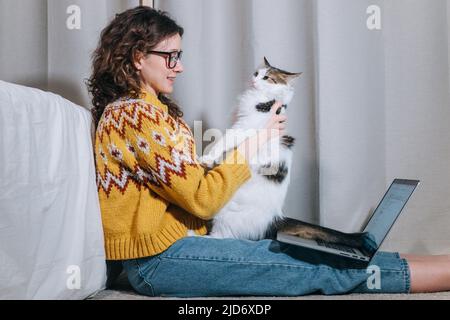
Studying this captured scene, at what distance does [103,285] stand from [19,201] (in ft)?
1.08

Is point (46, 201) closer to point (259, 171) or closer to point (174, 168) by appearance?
point (174, 168)

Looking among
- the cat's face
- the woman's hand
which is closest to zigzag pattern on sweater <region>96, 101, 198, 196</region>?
the woman's hand

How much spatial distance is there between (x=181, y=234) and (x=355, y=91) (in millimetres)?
628

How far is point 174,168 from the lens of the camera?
38.5 inches

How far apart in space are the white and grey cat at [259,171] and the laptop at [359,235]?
0.20 ft

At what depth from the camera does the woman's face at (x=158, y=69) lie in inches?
44.3

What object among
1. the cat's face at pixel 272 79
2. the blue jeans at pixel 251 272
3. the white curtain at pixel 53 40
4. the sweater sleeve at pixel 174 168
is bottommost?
the blue jeans at pixel 251 272

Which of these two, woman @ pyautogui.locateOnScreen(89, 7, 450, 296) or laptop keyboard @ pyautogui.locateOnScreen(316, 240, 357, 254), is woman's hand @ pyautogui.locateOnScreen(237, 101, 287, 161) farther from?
laptop keyboard @ pyautogui.locateOnScreen(316, 240, 357, 254)

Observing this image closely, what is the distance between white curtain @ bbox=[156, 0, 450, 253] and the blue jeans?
1.08 ft

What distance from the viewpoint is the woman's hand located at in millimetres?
1075

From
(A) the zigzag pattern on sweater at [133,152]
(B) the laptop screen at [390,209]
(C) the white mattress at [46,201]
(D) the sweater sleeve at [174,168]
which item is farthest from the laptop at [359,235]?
(C) the white mattress at [46,201]

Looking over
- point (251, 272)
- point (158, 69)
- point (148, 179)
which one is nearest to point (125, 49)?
point (158, 69)

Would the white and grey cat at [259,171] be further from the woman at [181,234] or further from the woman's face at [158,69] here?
the woman's face at [158,69]
